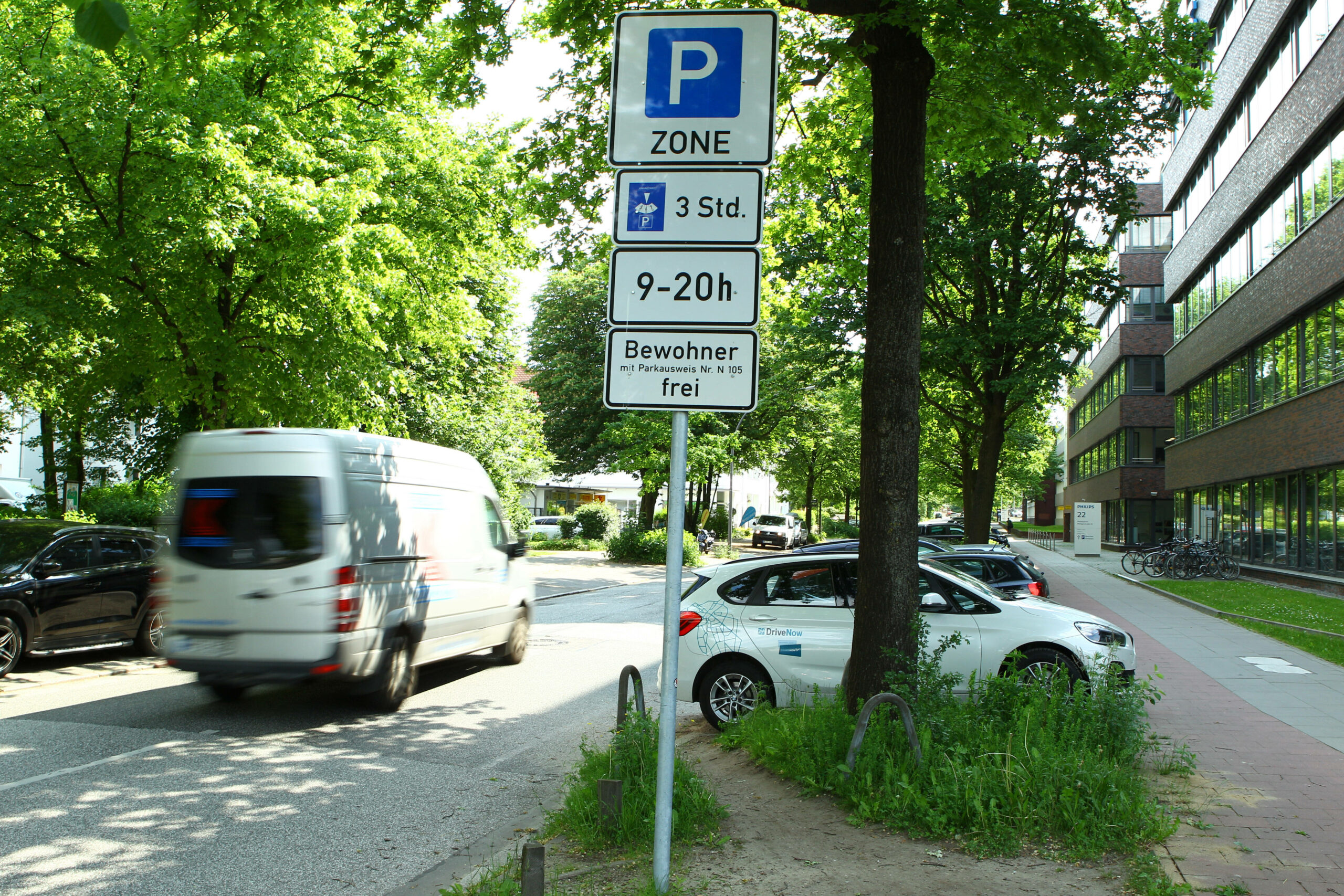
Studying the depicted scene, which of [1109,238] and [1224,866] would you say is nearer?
[1224,866]

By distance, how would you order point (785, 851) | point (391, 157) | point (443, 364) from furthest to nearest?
point (443, 364) → point (391, 157) → point (785, 851)

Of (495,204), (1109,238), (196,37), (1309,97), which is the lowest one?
(196,37)

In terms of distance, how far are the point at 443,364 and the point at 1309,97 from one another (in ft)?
76.3

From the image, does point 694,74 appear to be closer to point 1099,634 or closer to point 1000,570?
point 1099,634

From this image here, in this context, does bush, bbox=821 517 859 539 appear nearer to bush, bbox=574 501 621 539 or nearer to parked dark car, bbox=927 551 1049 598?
bush, bbox=574 501 621 539

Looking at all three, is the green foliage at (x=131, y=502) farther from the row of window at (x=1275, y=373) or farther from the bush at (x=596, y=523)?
the row of window at (x=1275, y=373)

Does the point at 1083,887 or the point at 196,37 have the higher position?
the point at 196,37

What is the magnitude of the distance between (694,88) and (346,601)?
5478mm

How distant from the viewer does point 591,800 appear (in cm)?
503

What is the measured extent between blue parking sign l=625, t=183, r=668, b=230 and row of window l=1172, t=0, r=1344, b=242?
21.7m


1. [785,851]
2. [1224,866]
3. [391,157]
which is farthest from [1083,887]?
[391,157]

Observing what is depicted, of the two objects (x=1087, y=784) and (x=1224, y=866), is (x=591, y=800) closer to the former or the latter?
(x=1087, y=784)

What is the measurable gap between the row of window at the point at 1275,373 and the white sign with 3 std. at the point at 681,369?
20487 millimetres

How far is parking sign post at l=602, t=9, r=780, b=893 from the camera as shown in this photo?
4008mm
